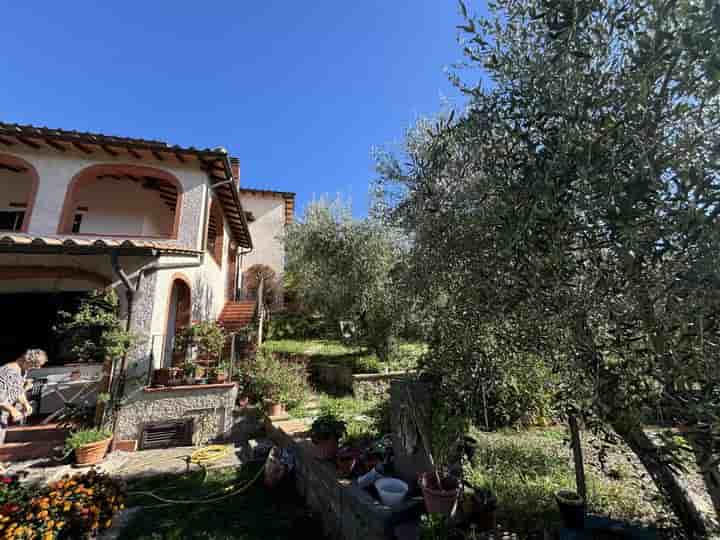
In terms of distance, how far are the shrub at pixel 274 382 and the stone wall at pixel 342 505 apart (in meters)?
2.06

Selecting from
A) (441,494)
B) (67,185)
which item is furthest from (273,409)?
(67,185)

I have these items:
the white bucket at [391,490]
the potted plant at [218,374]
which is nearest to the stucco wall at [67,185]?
the potted plant at [218,374]

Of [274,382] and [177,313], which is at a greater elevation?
[177,313]

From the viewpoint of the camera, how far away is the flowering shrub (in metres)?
3.61

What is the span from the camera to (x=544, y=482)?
179 inches

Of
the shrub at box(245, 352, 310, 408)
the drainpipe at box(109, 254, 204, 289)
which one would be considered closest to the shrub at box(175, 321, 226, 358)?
the shrub at box(245, 352, 310, 408)

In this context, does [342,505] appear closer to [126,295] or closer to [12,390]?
[12,390]

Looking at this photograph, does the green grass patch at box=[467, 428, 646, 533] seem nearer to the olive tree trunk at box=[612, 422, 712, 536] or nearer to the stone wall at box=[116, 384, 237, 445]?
the olive tree trunk at box=[612, 422, 712, 536]

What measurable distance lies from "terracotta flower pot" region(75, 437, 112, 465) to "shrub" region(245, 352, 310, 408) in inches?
128

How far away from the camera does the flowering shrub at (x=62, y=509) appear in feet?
11.9

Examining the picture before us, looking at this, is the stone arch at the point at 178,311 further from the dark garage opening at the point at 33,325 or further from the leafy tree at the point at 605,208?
the leafy tree at the point at 605,208

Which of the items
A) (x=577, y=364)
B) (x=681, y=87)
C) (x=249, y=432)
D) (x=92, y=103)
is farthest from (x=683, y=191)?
(x=92, y=103)

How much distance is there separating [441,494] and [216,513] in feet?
12.8

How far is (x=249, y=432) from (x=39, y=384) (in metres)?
5.69
